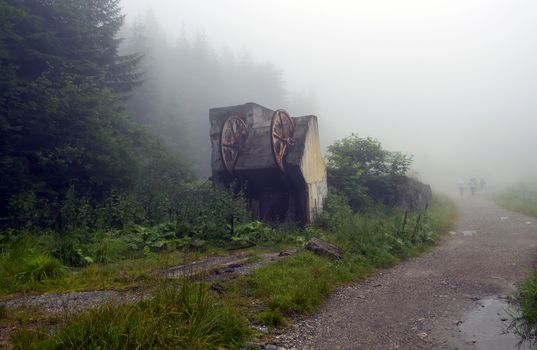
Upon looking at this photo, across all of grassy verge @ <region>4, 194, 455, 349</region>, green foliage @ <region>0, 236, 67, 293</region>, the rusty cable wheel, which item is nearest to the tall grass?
grassy verge @ <region>4, 194, 455, 349</region>

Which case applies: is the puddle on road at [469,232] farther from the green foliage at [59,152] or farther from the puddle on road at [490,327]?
the green foliage at [59,152]

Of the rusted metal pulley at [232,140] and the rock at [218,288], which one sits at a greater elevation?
the rusted metal pulley at [232,140]

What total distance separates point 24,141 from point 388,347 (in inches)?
478

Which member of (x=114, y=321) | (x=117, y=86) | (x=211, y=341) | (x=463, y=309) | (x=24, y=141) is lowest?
(x=463, y=309)

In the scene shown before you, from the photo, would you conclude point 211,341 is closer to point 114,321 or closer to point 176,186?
point 114,321

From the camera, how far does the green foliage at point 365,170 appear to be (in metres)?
15.2

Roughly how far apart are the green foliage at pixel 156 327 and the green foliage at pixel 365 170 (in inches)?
440

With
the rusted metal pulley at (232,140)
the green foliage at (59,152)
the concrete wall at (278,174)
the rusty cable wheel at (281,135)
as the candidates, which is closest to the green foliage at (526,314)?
the concrete wall at (278,174)

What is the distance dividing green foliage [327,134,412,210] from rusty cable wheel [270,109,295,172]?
326cm

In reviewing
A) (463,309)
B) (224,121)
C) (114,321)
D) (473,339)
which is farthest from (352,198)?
(114,321)

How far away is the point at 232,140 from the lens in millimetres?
13273

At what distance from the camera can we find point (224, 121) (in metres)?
13.3

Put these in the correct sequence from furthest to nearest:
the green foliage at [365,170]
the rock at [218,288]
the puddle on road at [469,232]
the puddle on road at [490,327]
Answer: the green foliage at [365,170] → the puddle on road at [469,232] → the rock at [218,288] → the puddle on road at [490,327]

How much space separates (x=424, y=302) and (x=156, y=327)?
14.1 ft
